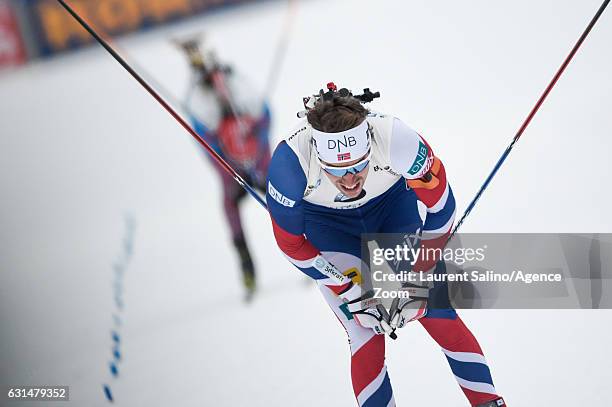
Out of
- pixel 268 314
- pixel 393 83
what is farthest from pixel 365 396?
pixel 393 83

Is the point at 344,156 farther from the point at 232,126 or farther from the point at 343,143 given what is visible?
the point at 232,126

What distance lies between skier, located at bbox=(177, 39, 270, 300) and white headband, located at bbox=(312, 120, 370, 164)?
292 cm

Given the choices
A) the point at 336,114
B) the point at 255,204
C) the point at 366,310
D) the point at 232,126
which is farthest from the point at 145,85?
the point at 255,204

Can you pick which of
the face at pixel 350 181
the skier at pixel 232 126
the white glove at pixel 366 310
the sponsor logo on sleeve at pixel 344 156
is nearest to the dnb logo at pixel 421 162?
the face at pixel 350 181

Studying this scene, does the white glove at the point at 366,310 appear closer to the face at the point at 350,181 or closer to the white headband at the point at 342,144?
the face at the point at 350,181

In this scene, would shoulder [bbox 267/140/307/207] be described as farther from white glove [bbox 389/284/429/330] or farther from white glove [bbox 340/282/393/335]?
white glove [bbox 389/284/429/330]

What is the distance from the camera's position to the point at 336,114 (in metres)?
3.01

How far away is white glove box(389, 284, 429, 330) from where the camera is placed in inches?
130

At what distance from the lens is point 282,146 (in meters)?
3.24

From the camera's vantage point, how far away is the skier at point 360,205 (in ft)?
9.98

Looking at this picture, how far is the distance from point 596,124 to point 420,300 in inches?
156

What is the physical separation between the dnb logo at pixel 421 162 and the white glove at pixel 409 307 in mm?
528

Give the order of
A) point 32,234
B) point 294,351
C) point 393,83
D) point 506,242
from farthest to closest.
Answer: point 393,83
point 32,234
point 294,351
point 506,242

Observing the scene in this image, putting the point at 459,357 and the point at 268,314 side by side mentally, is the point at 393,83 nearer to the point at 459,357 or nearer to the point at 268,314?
the point at 268,314
